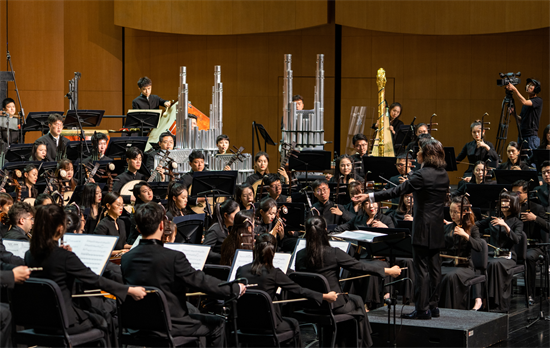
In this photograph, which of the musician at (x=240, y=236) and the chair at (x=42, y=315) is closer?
the chair at (x=42, y=315)

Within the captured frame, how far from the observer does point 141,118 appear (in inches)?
422

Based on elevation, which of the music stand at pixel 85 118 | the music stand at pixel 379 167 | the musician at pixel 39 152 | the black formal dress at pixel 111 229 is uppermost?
the music stand at pixel 85 118

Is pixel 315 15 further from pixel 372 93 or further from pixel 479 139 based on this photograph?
pixel 479 139

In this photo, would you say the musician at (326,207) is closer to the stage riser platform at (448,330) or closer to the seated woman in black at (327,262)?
the stage riser platform at (448,330)

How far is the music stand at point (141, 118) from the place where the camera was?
421 inches

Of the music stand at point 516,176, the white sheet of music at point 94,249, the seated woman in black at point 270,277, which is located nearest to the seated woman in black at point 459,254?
the music stand at point 516,176

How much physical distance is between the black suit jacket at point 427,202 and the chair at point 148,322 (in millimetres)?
2112

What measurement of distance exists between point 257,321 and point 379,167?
15.3 feet

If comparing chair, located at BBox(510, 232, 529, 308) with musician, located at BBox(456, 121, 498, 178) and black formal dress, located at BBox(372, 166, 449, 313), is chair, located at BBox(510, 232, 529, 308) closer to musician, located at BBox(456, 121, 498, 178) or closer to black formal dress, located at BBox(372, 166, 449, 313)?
black formal dress, located at BBox(372, 166, 449, 313)

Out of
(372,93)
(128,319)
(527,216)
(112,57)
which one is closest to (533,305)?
(527,216)

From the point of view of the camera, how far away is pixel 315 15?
14031 mm

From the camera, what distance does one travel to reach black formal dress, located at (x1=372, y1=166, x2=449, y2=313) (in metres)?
→ 5.62

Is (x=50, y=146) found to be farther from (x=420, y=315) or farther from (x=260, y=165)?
(x=420, y=315)

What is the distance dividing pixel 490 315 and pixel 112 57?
1098cm
